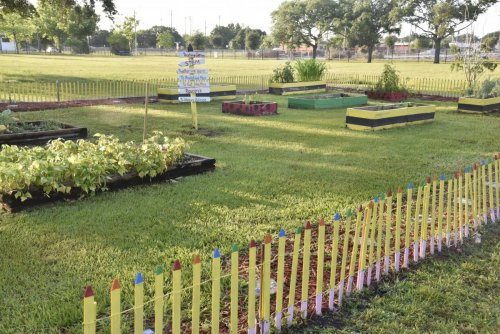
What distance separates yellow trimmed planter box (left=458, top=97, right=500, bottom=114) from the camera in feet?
56.4

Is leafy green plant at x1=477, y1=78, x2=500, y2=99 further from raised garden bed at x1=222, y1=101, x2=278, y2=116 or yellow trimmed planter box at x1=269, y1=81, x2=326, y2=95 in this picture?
yellow trimmed planter box at x1=269, y1=81, x2=326, y2=95

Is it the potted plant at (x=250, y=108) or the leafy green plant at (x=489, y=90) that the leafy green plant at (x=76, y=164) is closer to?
the potted plant at (x=250, y=108)

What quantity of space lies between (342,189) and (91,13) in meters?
17.1

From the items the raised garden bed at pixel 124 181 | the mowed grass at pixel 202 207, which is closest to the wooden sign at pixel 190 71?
the mowed grass at pixel 202 207

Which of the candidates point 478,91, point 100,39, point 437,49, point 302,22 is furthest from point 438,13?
point 100,39

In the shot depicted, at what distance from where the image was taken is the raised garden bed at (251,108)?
16.2 metres

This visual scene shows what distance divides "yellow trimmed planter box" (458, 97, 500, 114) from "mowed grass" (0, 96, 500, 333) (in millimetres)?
4345

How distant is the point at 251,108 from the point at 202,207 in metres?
9.98

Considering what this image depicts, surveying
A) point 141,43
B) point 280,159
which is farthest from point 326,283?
point 141,43

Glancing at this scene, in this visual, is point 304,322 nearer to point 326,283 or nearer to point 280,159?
point 326,283

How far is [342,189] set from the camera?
24.6 feet

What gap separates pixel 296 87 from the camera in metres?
24.5

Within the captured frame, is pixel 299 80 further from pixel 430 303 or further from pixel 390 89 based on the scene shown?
pixel 430 303

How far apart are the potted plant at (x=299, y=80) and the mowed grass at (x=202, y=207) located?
11065 millimetres
